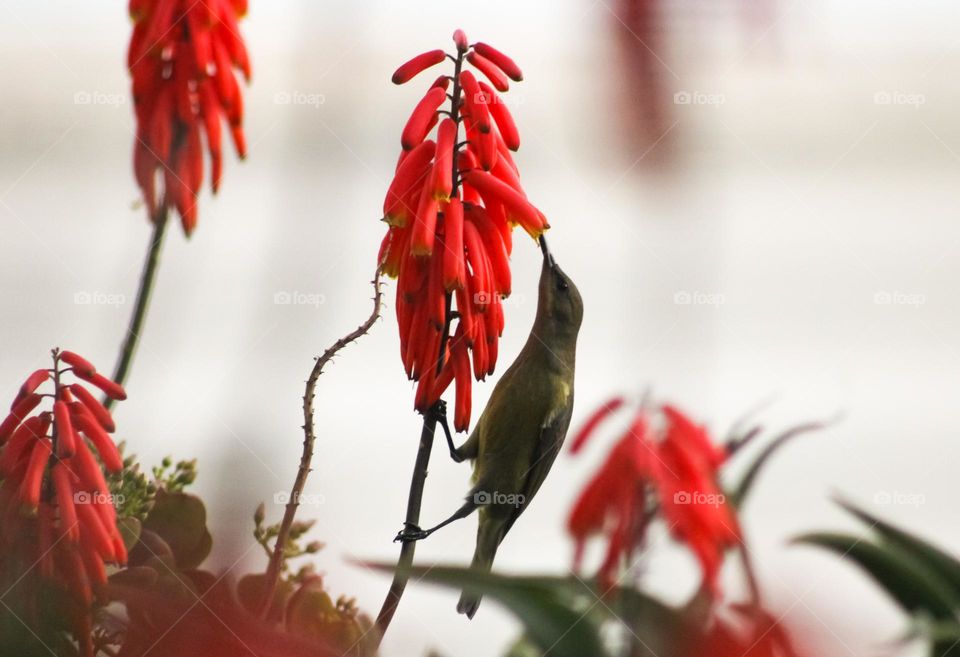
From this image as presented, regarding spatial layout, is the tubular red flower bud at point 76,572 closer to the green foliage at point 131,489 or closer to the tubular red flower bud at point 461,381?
the green foliage at point 131,489

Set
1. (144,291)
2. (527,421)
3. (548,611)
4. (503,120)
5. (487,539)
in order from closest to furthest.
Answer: (548,611) < (144,291) < (503,120) < (487,539) < (527,421)

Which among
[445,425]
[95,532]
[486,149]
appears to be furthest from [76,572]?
[486,149]

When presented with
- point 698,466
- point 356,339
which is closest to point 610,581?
point 698,466

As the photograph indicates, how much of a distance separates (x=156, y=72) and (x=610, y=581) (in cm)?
46

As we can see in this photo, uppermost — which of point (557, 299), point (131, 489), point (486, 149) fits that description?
point (486, 149)

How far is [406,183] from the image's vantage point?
70cm

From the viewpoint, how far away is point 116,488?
0.68 meters

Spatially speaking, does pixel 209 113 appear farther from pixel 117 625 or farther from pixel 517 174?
pixel 117 625

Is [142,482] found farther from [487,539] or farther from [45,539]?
[487,539]

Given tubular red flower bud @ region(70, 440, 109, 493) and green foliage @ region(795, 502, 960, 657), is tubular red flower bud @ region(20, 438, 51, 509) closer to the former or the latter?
tubular red flower bud @ region(70, 440, 109, 493)

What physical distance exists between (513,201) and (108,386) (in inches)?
12.1

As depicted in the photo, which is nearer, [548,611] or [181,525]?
[548,611]

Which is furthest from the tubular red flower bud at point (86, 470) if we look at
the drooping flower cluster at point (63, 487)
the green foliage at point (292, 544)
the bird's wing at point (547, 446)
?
the bird's wing at point (547, 446)

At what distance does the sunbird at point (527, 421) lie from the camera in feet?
3.13
